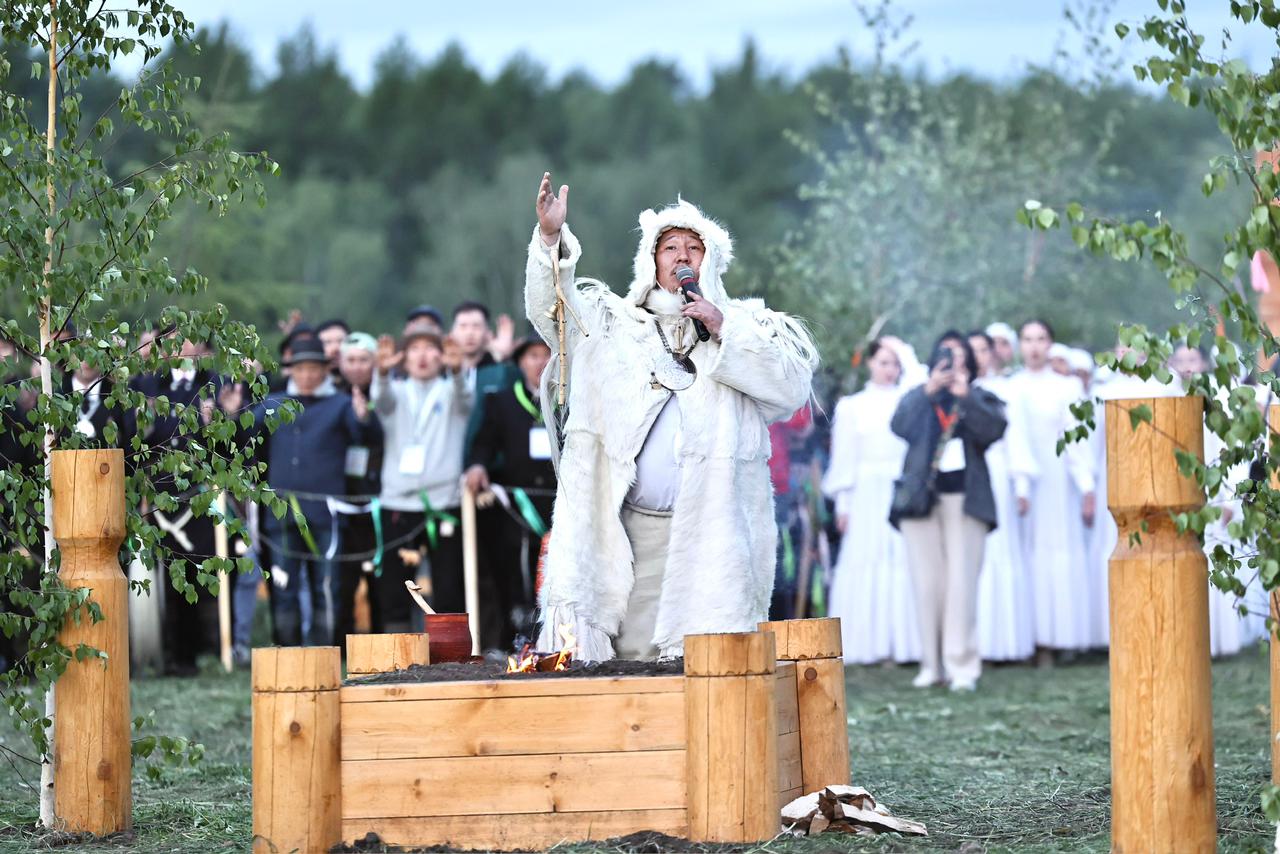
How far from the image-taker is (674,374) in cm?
617

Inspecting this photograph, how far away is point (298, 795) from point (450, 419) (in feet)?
22.8

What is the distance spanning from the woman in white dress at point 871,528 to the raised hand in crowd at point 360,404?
319 centimetres

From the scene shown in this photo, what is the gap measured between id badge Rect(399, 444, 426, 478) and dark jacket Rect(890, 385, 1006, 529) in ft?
10.2

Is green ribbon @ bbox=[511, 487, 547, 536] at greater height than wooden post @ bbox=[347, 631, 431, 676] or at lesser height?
greater

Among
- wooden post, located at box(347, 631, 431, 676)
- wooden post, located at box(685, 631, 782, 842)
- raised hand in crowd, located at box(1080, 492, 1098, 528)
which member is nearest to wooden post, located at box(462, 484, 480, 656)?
raised hand in crowd, located at box(1080, 492, 1098, 528)

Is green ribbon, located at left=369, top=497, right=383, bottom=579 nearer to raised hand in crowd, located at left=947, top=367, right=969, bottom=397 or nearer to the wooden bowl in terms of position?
raised hand in crowd, located at left=947, top=367, right=969, bottom=397

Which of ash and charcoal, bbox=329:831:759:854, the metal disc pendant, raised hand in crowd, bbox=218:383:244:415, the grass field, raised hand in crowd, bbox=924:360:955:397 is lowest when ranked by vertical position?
the grass field

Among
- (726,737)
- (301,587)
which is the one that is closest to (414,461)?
(301,587)

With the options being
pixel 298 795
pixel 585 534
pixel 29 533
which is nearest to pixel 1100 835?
pixel 585 534

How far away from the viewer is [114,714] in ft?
18.3

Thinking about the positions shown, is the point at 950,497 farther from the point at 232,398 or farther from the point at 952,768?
the point at 232,398

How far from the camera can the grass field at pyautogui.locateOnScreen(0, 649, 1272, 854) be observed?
17.8 ft

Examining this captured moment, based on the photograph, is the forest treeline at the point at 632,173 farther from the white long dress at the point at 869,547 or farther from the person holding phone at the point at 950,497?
the person holding phone at the point at 950,497

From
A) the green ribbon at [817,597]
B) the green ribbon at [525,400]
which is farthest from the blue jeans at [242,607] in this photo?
the green ribbon at [817,597]
